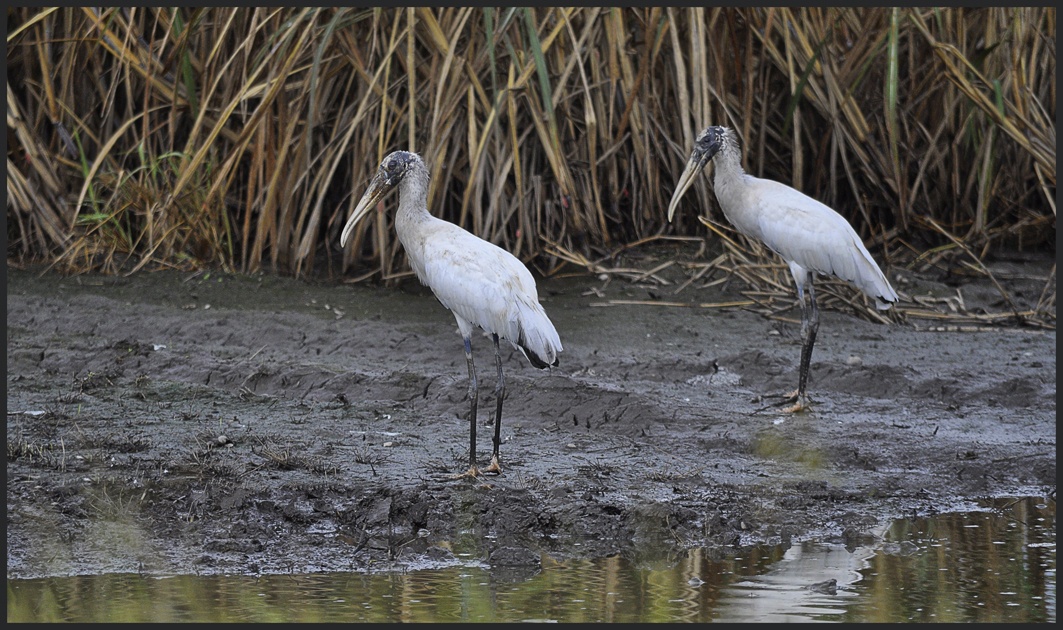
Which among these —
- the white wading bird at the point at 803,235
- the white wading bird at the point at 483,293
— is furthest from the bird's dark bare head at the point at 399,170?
the white wading bird at the point at 803,235

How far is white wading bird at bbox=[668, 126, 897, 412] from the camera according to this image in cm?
638

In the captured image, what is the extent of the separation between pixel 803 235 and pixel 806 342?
1.85 feet

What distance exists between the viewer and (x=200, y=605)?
12.3ft

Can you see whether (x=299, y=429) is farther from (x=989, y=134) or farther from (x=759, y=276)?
(x=989, y=134)

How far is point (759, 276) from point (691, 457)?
2694 mm

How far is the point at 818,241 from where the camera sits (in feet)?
21.0

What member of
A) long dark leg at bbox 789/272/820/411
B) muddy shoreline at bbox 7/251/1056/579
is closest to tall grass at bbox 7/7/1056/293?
muddy shoreline at bbox 7/251/1056/579

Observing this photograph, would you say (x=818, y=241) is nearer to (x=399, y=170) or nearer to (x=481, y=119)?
(x=399, y=170)

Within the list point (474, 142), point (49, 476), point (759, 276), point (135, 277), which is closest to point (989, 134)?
point (759, 276)

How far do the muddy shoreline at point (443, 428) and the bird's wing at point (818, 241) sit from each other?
476mm

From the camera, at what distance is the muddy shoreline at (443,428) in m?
4.39

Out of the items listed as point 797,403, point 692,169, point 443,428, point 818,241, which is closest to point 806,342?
A: point 797,403

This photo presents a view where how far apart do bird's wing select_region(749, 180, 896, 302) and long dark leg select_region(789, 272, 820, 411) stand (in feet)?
0.59

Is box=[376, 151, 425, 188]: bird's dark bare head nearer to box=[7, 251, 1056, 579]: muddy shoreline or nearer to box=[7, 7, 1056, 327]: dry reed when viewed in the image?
box=[7, 251, 1056, 579]: muddy shoreline
